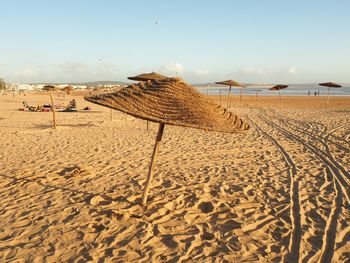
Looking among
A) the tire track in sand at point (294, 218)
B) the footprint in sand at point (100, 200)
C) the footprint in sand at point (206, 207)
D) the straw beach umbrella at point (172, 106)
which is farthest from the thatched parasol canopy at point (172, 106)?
the footprint in sand at point (100, 200)

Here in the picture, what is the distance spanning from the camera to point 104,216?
514cm

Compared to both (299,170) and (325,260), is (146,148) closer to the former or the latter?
(299,170)

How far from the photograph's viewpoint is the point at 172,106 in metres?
4.61

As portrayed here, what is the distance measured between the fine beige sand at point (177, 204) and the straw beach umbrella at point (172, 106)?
5.20ft

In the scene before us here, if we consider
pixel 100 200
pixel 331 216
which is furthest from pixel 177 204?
pixel 331 216

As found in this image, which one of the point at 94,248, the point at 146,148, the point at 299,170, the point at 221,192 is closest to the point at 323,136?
the point at 299,170

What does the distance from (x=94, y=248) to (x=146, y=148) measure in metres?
6.44

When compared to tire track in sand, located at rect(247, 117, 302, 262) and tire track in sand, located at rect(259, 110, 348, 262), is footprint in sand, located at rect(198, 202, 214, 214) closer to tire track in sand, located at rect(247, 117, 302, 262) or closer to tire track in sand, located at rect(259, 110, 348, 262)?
tire track in sand, located at rect(247, 117, 302, 262)

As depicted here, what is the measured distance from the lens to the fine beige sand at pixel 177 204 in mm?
4176

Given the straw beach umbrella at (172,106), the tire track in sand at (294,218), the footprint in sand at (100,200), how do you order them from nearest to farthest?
1. the tire track in sand at (294,218)
2. the straw beach umbrella at (172,106)
3. the footprint in sand at (100,200)

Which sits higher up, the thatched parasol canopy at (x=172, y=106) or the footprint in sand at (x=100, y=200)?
the thatched parasol canopy at (x=172, y=106)

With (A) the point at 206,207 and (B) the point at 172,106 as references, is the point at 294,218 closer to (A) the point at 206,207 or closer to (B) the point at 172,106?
(A) the point at 206,207

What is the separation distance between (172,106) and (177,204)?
196cm

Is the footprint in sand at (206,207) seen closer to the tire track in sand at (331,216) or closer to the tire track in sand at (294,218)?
the tire track in sand at (294,218)
